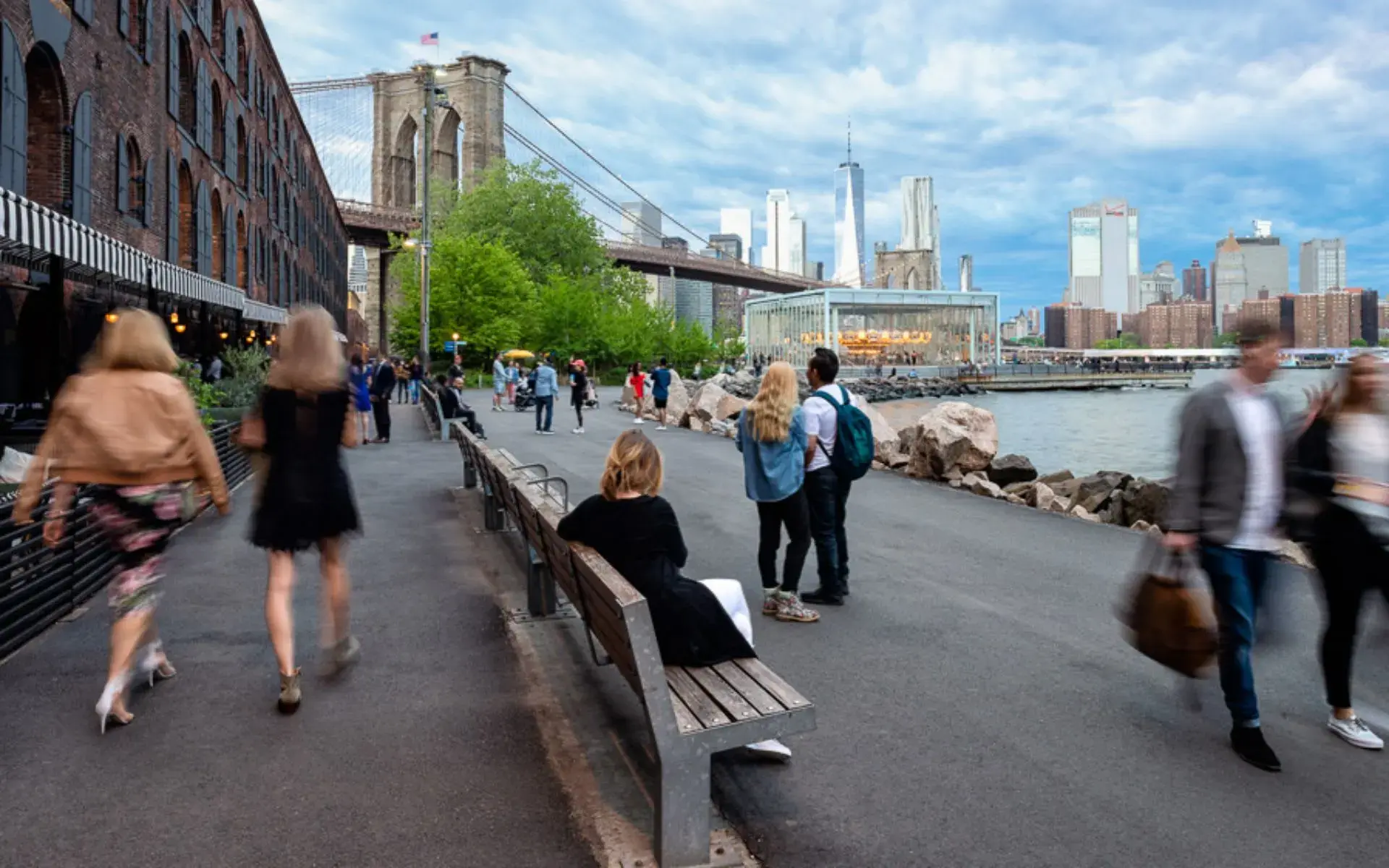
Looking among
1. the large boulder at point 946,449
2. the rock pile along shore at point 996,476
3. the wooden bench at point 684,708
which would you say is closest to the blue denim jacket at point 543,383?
the rock pile along shore at point 996,476

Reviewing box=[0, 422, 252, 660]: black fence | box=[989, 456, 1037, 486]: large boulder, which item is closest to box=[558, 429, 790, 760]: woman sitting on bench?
box=[0, 422, 252, 660]: black fence

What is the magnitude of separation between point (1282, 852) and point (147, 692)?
15.7ft

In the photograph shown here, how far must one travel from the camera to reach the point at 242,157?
104 ft

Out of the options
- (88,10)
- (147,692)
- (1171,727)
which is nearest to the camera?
(1171,727)

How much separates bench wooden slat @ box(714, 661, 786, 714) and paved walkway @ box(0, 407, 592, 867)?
0.75m

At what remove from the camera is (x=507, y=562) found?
7.92 m

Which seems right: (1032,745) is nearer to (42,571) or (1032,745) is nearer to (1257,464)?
(1257,464)

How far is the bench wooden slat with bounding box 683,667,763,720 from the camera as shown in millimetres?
3365

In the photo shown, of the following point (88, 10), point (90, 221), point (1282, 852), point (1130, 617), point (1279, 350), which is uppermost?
point (88, 10)

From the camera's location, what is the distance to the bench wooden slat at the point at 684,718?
10.5 ft

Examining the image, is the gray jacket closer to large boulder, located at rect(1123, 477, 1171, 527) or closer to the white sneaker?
the white sneaker

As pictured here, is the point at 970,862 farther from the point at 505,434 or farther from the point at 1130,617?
the point at 505,434

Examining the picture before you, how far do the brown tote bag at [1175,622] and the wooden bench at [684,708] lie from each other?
1521 mm

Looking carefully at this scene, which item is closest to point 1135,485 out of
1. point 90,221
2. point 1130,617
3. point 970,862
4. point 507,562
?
point 507,562
